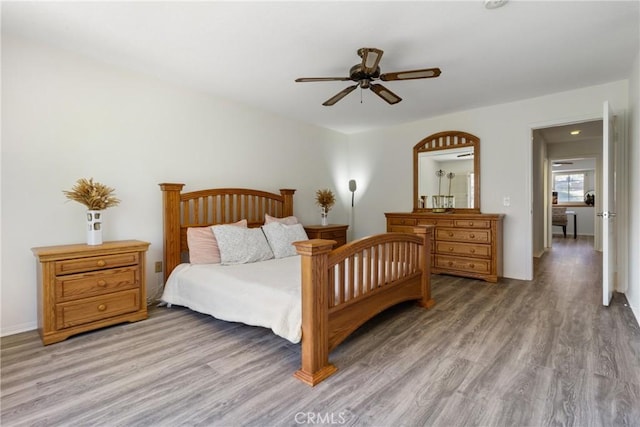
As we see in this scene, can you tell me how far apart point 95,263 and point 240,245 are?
121cm

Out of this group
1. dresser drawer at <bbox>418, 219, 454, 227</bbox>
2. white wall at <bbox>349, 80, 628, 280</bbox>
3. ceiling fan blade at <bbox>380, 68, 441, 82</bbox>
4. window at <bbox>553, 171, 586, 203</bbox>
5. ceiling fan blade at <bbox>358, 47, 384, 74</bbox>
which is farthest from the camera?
window at <bbox>553, 171, 586, 203</bbox>

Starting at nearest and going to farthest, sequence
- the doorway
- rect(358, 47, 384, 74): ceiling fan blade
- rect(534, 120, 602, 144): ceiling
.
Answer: rect(358, 47, 384, 74): ceiling fan blade, rect(534, 120, 602, 144): ceiling, the doorway

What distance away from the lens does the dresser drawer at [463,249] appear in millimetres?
4090

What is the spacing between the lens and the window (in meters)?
9.70

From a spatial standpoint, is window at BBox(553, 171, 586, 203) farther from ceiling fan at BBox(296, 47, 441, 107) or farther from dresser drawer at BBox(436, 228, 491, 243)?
ceiling fan at BBox(296, 47, 441, 107)

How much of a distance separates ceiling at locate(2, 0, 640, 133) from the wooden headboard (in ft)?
3.98

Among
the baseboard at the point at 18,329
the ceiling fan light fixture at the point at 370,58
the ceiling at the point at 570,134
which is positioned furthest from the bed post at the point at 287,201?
the ceiling at the point at 570,134

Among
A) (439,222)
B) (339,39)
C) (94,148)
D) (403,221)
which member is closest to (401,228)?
(403,221)

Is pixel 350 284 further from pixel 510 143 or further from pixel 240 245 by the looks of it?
pixel 510 143

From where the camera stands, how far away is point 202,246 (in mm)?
3176

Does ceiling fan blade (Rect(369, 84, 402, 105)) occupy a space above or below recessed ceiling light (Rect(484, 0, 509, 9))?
below

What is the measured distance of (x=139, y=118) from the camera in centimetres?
322

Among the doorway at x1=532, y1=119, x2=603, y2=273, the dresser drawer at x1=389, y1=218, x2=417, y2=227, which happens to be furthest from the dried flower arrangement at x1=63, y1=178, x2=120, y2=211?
the doorway at x1=532, y1=119, x2=603, y2=273

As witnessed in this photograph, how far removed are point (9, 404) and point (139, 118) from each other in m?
2.53
